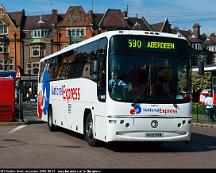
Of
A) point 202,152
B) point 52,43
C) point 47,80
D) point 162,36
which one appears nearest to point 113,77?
point 162,36

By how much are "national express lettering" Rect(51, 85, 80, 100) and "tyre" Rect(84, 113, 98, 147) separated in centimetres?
139

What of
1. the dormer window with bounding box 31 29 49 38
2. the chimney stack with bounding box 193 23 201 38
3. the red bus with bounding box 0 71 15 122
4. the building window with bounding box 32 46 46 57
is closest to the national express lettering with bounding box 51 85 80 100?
the red bus with bounding box 0 71 15 122

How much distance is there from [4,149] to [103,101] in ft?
10.4

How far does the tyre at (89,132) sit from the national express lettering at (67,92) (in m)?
1.39

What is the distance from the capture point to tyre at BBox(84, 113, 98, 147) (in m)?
15.5

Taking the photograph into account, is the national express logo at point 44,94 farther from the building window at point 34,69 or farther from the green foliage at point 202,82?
the building window at point 34,69

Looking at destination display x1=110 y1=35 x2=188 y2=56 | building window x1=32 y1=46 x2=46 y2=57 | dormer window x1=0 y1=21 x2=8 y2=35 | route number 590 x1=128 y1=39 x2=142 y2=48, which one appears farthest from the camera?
dormer window x1=0 y1=21 x2=8 y2=35

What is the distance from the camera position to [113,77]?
14.0m

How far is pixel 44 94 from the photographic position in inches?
942

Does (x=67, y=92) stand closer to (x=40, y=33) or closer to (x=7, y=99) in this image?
(x=7, y=99)

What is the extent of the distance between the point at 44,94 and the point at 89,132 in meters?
8.50

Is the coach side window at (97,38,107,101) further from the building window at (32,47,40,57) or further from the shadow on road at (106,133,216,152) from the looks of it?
the building window at (32,47,40,57)

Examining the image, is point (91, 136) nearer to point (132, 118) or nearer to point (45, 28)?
point (132, 118)

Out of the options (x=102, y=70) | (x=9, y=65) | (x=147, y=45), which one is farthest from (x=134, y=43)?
(x=9, y=65)
